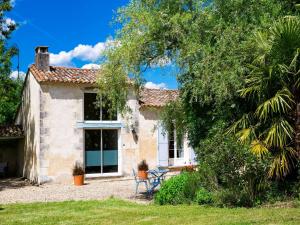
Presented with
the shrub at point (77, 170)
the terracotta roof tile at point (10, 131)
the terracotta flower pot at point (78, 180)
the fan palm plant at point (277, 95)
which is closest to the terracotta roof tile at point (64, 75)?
the terracotta roof tile at point (10, 131)

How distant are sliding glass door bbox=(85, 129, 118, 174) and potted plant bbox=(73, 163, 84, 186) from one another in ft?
2.13

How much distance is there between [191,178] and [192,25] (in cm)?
433

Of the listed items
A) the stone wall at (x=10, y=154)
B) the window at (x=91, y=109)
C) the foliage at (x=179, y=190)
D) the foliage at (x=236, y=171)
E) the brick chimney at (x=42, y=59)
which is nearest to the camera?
the foliage at (x=236, y=171)

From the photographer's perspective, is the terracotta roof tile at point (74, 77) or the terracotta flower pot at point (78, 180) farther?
the terracotta roof tile at point (74, 77)

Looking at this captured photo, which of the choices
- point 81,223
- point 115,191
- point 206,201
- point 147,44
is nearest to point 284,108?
point 206,201

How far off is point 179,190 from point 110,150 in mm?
10042

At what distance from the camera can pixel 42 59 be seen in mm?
20609

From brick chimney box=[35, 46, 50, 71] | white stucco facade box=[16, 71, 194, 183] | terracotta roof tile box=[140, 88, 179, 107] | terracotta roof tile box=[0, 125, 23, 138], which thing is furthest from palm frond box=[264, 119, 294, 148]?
terracotta roof tile box=[0, 125, 23, 138]

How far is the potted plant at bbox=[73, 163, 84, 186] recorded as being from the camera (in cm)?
1910

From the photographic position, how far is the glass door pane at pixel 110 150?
69.8 feet

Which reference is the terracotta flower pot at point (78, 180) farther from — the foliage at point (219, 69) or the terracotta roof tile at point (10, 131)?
the foliage at point (219, 69)

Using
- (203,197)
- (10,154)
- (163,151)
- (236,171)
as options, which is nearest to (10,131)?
(10,154)

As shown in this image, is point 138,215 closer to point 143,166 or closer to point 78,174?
point 78,174

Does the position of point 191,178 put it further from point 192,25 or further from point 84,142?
point 84,142
